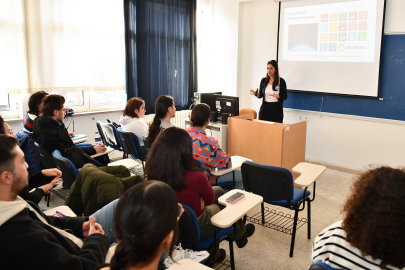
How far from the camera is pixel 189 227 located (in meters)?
1.92

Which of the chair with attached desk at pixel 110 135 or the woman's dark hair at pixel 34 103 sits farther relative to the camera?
the chair with attached desk at pixel 110 135

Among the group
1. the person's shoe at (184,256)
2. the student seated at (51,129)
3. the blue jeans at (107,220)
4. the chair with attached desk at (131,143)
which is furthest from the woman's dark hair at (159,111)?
the person's shoe at (184,256)

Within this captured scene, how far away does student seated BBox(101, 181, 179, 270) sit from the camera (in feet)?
3.27

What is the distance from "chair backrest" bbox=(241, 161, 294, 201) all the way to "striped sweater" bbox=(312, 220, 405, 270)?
1140 mm

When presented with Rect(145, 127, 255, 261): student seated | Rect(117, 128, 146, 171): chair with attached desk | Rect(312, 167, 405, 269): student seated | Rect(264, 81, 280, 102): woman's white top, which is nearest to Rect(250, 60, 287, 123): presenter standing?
Rect(264, 81, 280, 102): woman's white top

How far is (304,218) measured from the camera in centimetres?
339

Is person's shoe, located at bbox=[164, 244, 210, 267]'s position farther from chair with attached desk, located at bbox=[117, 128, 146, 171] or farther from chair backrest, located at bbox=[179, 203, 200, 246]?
chair with attached desk, located at bbox=[117, 128, 146, 171]

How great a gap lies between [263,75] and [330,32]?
1453 millimetres

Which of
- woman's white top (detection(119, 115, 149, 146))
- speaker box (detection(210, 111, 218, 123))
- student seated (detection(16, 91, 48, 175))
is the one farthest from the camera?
speaker box (detection(210, 111, 218, 123))

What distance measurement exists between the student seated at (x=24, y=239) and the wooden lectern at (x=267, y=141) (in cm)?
269

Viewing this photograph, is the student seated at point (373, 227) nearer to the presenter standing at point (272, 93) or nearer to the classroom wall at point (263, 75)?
the classroom wall at point (263, 75)

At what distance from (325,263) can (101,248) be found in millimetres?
978

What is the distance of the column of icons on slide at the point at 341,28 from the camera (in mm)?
4625

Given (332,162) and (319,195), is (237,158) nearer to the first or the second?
(319,195)
